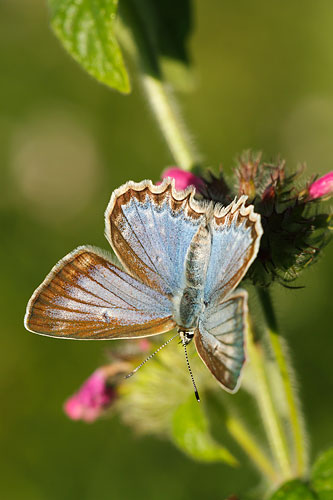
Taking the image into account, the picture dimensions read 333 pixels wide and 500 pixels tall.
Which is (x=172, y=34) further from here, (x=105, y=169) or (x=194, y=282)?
(x=105, y=169)

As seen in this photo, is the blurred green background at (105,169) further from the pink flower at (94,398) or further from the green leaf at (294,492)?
the green leaf at (294,492)

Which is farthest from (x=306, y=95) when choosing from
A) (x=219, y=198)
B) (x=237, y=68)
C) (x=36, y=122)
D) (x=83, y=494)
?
(x=219, y=198)

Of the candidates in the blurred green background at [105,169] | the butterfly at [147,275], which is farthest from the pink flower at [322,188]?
the blurred green background at [105,169]

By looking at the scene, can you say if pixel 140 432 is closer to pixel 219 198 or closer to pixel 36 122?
pixel 219 198

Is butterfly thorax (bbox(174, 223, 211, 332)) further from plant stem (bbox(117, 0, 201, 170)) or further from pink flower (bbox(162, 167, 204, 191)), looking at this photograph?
plant stem (bbox(117, 0, 201, 170))

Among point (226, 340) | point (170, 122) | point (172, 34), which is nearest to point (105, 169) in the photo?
point (172, 34)
